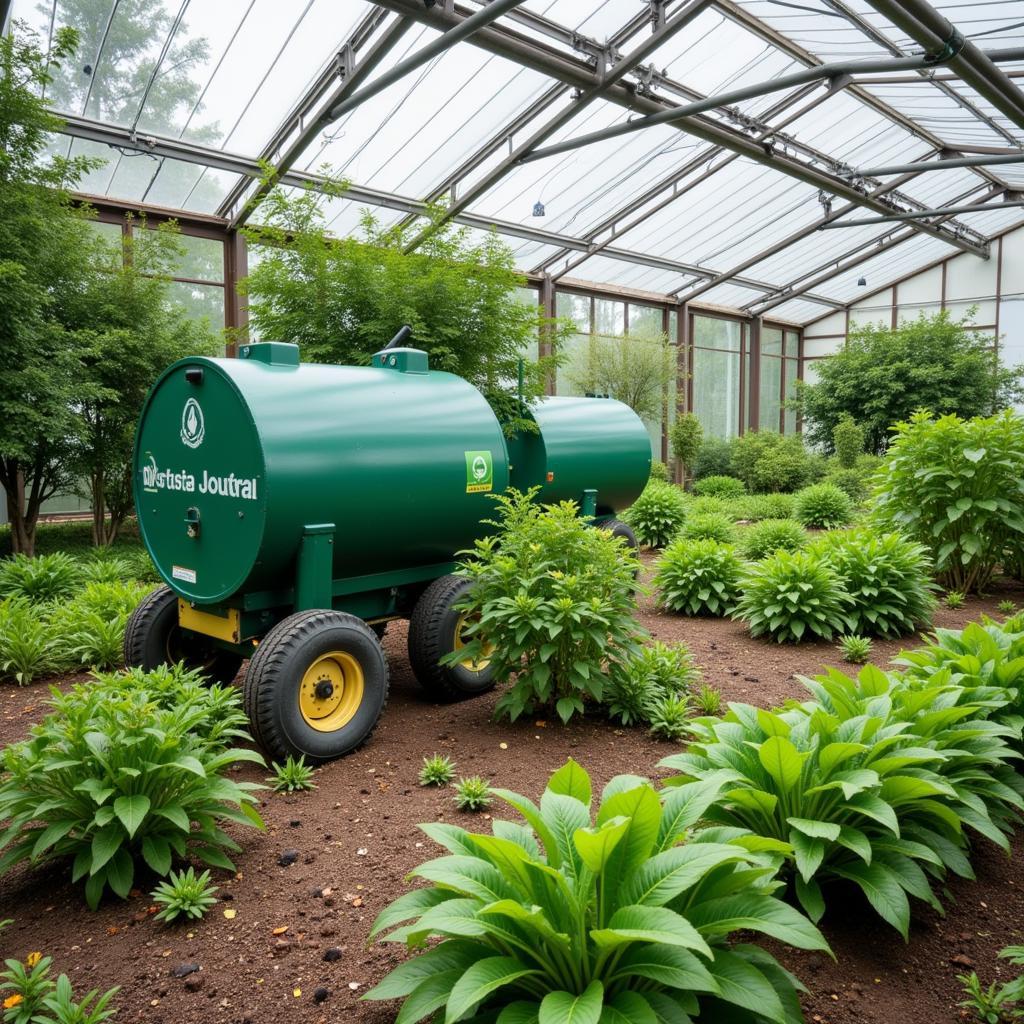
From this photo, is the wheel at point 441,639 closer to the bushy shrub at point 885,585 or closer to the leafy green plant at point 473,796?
the leafy green plant at point 473,796

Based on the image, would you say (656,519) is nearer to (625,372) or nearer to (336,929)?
(625,372)

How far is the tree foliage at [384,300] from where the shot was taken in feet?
18.6

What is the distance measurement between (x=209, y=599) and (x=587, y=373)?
1322 centimetres

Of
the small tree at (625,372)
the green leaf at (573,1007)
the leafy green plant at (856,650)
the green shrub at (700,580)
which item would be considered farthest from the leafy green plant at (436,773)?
the small tree at (625,372)

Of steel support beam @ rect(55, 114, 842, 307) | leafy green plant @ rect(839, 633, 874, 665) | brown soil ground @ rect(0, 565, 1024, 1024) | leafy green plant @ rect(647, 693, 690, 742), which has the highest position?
steel support beam @ rect(55, 114, 842, 307)

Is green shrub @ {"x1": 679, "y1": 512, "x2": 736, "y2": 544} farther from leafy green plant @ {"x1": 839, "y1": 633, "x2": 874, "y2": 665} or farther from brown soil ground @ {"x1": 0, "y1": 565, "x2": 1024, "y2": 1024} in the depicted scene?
brown soil ground @ {"x1": 0, "y1": 565, "x2": 1024, "y2": 1024}

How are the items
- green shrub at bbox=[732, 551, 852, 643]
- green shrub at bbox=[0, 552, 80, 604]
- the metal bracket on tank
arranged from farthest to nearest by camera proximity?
green shrub at bbox=[0, 552, 80, 604], green shrub at bbox=[732, 551, 852, 643], the metal bracket on tank

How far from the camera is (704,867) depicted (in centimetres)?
171

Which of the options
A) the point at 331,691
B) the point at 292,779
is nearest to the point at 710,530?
the point at 331,691

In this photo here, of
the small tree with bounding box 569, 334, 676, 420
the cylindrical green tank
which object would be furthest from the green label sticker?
the small tree with bounding box 569, 334, 676, 420

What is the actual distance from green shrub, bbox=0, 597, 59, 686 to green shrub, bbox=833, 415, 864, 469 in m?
16.0

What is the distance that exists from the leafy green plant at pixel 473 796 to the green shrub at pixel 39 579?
4442 millimetres

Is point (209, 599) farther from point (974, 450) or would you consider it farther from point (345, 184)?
point (974, 450)

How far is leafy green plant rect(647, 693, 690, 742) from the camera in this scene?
371 cm
